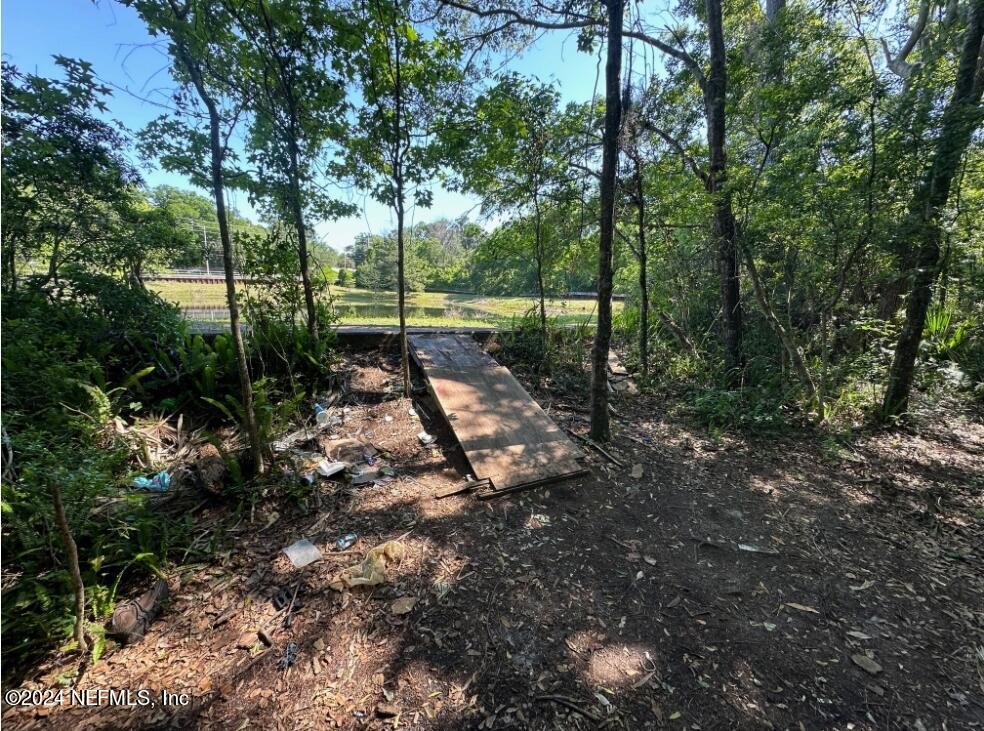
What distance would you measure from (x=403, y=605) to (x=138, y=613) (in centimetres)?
128

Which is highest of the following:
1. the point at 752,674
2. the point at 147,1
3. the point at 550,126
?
the point at 550,126

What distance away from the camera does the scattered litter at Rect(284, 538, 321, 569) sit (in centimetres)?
217

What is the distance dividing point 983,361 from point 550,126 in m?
6.10

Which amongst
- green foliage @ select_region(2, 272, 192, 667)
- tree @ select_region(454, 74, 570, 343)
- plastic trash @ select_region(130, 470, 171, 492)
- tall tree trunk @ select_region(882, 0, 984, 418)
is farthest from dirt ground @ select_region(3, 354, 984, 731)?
tree @ select_region(454, 74, 570, 343)

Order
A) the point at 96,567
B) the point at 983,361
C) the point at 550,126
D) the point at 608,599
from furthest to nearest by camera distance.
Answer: the point at 550,126 → the point at 983,361 → the point at 608,599 → the point at 96,567

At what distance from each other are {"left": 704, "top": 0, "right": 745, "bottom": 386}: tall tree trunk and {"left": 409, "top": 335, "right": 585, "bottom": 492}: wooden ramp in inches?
118

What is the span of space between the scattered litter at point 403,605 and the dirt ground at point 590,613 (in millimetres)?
11

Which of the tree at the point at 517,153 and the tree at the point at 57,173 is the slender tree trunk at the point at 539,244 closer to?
the tree at the point at 517,153

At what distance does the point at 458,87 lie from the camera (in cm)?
404

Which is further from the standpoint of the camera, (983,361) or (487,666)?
(983,361)

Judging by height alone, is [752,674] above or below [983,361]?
below

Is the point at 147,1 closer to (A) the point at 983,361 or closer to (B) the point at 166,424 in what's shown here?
(B) the point at 166,424

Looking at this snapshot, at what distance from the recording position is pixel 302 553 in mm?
2227

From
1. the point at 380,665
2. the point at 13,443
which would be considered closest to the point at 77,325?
the point at 13,443
